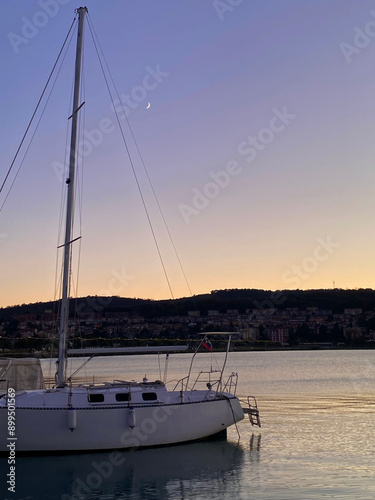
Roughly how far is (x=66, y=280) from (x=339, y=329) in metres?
171

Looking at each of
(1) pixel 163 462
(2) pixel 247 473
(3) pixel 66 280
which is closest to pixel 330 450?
(2) pixel 247 473

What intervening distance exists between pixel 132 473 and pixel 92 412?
2.27 m

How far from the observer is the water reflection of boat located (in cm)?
1734

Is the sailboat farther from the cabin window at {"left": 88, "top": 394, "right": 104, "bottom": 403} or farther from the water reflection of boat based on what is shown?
the water reflection of boat

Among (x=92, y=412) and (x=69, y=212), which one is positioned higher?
(x=69, y=212)

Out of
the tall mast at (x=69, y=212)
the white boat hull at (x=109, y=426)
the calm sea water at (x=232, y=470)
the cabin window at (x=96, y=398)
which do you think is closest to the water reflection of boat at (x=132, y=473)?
the calm sea water at (x=232, y=470)

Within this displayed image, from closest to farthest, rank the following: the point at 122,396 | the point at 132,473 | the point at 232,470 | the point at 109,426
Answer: the point at 132,473 < the point at 232,470 < the point at 109,426 < the point at 122,396

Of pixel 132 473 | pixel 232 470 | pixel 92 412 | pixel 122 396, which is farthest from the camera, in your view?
pixel 122 396

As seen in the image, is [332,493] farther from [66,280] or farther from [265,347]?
[265,347]

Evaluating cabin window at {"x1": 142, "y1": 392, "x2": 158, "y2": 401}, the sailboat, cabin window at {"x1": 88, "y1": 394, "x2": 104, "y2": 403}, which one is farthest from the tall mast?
cabin window at {"x1": 142, "y1": 392, "x2": 158, "y2": 401}

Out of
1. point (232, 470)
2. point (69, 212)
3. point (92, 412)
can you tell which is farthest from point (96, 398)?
point (69, 212)

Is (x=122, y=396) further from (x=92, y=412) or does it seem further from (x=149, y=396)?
(x=92, y=412)

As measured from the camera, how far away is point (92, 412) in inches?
805

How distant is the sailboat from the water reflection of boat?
0.39m
